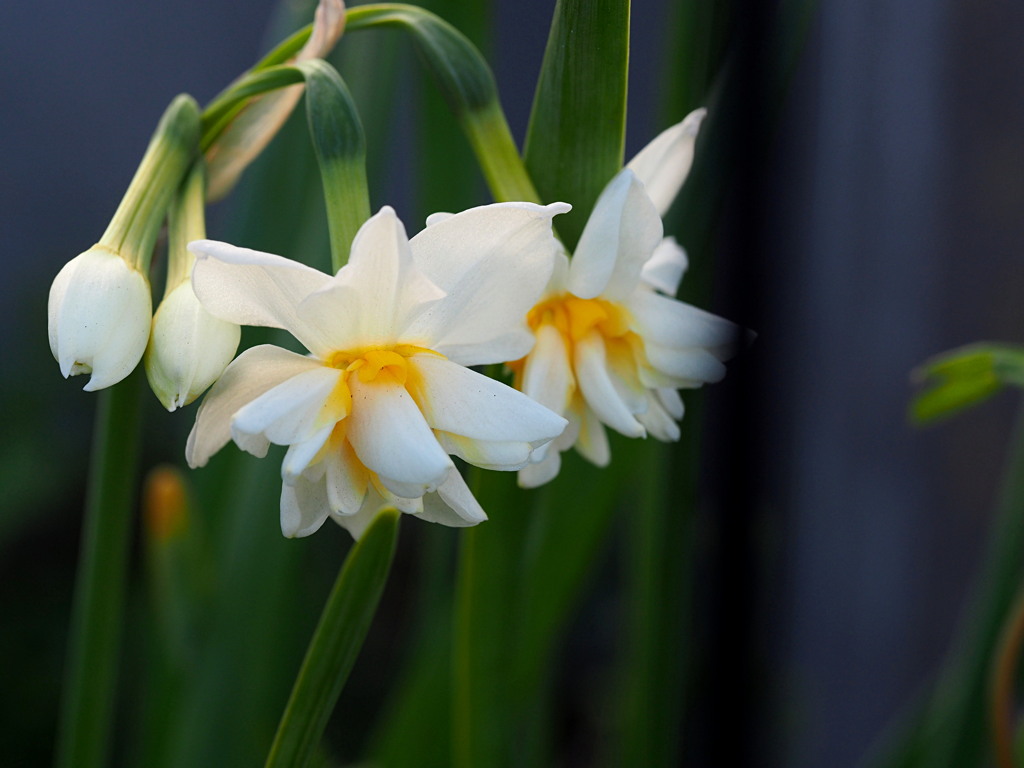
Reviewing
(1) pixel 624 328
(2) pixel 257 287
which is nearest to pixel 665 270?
(1) pixel 624 328

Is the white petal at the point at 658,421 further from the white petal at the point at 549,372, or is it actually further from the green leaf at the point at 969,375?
the green leaf at the point at 969,375

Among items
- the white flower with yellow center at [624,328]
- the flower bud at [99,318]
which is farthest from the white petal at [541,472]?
the flower bud at [99,318]

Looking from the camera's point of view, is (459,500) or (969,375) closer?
(459,500)

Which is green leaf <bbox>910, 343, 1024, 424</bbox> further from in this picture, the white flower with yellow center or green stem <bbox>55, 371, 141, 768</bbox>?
green stem <bbox>55, 371, 141, 768</bbox>

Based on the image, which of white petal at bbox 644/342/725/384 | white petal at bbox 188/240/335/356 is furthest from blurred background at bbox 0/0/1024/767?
white petal at bbox 188/240/335/356

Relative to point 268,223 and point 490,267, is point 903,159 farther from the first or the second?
point 490,267

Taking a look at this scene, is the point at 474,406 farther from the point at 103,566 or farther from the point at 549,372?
the point at 103,566
